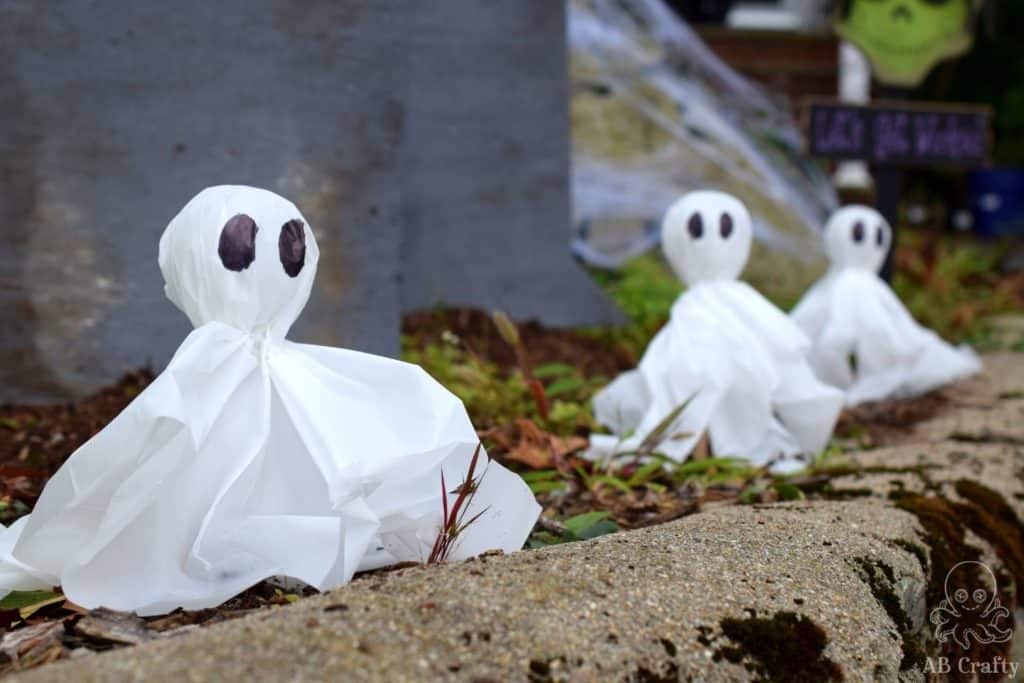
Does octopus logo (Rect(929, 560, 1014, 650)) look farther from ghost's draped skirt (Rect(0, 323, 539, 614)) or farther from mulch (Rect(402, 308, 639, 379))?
mulch (Rect(402, 308, 639, 379))

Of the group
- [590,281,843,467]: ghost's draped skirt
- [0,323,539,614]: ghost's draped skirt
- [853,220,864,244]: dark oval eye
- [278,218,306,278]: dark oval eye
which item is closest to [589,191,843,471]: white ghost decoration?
[590,281,843,467]: ghost's draped skirt

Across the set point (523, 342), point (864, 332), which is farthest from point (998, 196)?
point (523, 342)

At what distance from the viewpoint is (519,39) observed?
6758 mm

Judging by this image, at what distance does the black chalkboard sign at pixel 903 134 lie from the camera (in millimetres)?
7840

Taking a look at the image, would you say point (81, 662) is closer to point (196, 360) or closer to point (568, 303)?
point (196, 360)

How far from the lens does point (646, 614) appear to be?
235 cm

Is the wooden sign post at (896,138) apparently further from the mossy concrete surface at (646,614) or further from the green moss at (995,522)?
the mossy concrete surface at (646,614)

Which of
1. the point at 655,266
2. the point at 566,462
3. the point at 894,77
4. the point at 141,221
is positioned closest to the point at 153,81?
the point at 141,221

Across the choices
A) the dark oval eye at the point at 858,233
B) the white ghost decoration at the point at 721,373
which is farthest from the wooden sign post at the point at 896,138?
the white ghost decoration at the point at 721,373

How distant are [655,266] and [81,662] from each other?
667 centimetres

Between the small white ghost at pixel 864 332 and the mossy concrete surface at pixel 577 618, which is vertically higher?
the mossy concrete surface at pixel 577 618

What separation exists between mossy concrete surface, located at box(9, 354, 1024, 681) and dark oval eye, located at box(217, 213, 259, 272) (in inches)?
29.4

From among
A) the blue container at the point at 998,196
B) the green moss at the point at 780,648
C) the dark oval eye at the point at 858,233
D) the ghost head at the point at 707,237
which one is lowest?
the blue container at the point at 998,196

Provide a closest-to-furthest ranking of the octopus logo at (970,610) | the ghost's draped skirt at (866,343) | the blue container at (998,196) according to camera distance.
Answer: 1. the octopus logo at (970,610)
2. the ghost's draped skirt at (866,343)
3. the blue container at (998,196)
